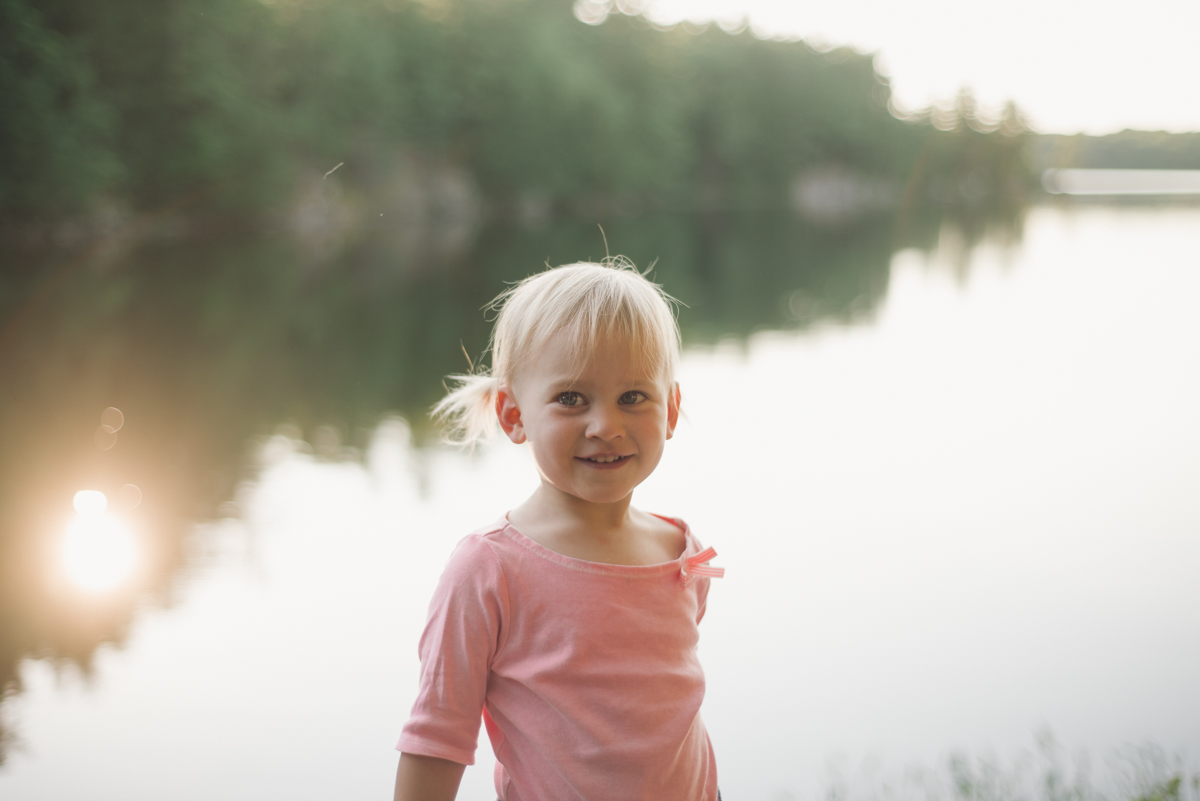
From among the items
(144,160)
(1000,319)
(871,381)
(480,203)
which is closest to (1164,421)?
(871,381)

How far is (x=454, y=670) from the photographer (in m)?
1.04

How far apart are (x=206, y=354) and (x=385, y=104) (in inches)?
656

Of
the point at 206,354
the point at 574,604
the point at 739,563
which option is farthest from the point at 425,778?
the point at 206,354

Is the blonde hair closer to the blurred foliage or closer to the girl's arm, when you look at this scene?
the girl's arm

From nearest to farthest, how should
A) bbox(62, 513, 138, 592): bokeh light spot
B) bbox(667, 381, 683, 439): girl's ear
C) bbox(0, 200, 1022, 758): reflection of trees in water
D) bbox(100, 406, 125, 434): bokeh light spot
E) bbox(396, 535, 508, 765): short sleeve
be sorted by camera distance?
bbox(396, 535, 508, 765): short sleeve < bbox(667, 381, 683, 439): girl's ear < bbox(62, 513, 138, 592): bokeh light spot < bbox(0, 200, 1022, 758): reflection of trees in water < bbox(100, 406, 125, 434): bokeh light spot

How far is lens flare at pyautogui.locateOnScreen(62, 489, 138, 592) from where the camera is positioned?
2.98 m

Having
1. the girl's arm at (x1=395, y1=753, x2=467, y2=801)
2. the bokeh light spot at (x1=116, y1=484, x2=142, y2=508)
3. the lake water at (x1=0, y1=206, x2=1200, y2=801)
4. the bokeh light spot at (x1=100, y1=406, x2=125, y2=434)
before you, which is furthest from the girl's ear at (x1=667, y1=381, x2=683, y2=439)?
the bokeh light spot at (x1=100, y1=406, x2=125, y2=434)

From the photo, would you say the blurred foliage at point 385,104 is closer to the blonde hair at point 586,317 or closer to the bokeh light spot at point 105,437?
the bokeh light spot at point 105,437

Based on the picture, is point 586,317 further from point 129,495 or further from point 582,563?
point 129,495

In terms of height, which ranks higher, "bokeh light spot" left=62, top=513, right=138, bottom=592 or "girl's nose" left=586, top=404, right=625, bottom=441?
"girl's nose" left=586, top=404, right=625, bottom=441

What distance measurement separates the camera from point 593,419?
112 cm

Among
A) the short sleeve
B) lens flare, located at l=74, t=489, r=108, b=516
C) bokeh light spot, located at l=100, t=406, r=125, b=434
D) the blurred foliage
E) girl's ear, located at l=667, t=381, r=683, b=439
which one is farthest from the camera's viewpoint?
the blurred foliage

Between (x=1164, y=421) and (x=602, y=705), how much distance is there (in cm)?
514

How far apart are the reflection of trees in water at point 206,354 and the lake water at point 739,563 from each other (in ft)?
0.10
